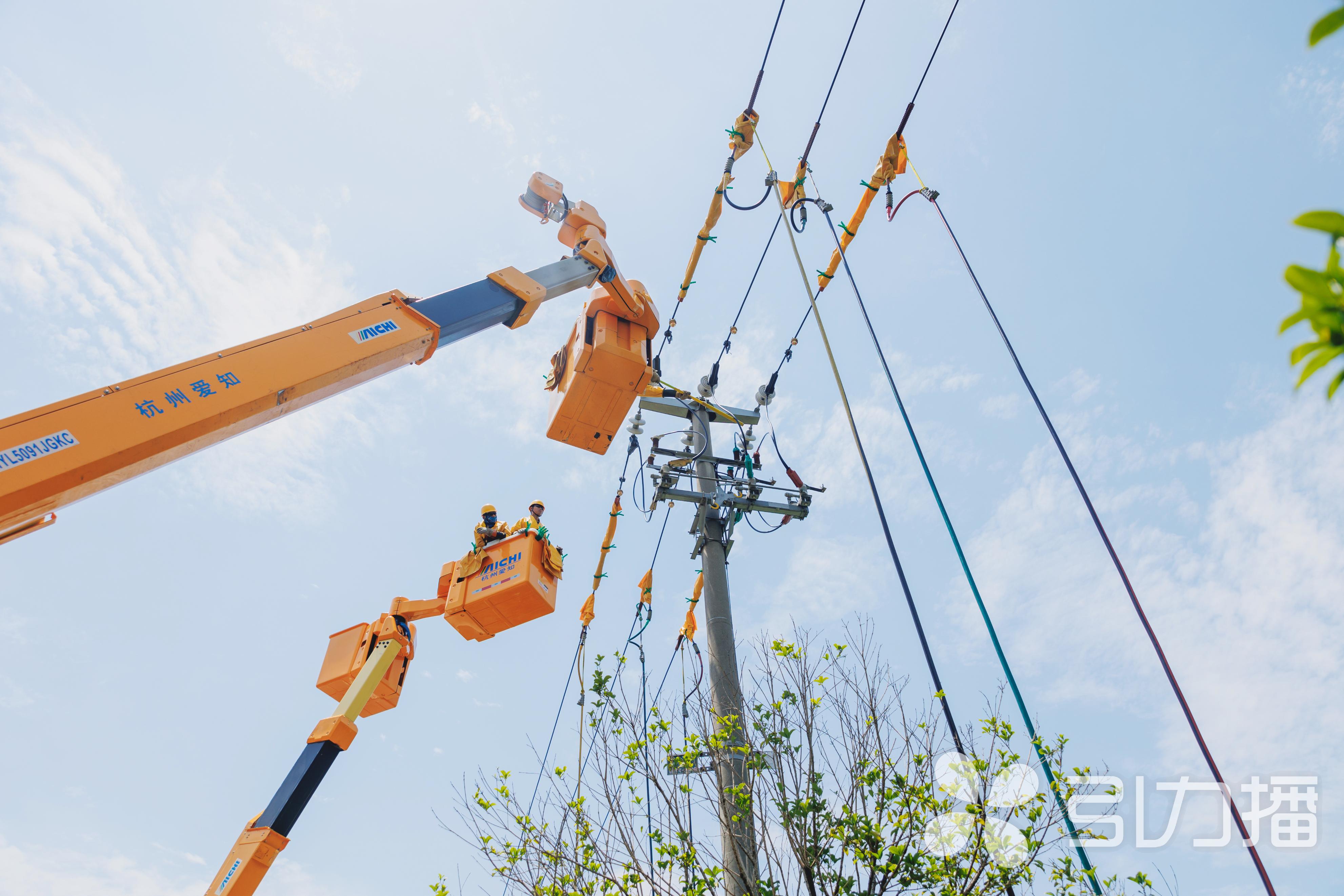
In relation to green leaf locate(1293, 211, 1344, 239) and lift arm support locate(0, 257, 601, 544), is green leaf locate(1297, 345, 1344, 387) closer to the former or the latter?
green leaf locate(1293, 211, 1344, 239)

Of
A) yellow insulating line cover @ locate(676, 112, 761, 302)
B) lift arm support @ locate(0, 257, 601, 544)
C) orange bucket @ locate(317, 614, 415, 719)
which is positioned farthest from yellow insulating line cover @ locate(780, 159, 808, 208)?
orange bucket @ locate(317, 614, 415, 719)

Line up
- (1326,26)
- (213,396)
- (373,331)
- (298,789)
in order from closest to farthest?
(1326,26) → (213,396) → (373,331) → (298,789)

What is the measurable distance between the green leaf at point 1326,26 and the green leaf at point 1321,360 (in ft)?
1.29

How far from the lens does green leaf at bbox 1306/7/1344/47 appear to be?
0.91 metres

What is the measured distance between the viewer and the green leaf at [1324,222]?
0.95 m

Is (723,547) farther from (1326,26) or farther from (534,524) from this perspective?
(1326,26)

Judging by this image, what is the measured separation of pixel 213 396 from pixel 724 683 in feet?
16.3

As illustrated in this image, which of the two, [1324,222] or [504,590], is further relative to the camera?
[504,590]

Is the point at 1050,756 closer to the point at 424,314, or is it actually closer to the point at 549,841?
the point at 549,841

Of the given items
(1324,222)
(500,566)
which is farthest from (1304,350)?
(500,566)

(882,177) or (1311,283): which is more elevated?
(882,177)

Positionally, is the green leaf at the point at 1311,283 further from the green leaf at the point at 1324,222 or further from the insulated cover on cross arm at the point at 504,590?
the insulated cover on cross arm at the point at 504,590

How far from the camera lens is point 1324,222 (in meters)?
0.96

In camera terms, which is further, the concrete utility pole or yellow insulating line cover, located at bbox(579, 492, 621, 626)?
yellow insulating line cover, located at bbox(579, 492, 621, 626)
